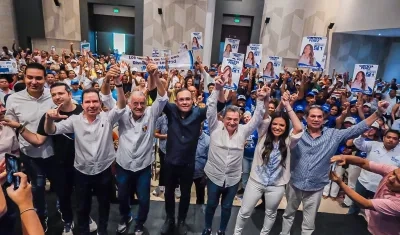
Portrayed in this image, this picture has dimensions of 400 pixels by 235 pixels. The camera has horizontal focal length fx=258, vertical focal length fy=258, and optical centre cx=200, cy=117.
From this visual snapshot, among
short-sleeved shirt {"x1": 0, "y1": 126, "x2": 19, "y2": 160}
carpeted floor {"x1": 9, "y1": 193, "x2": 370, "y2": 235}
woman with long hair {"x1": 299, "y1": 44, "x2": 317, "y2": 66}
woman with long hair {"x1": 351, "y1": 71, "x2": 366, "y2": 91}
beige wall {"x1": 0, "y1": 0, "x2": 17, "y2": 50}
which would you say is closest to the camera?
short-sleeved shirt {"x1": 0, "y1": 126, "x2": 19, "y2": 160}

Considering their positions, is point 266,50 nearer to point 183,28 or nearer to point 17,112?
point 183,28

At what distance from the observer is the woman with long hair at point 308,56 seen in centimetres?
487

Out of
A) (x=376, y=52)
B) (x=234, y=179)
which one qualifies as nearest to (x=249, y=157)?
(x=234, y=179)

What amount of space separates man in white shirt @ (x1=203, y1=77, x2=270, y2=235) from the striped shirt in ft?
1.69

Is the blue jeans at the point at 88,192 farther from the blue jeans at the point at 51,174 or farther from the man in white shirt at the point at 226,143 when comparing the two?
the man in white shirt at the point at 226,143

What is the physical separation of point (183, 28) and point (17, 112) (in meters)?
11.7

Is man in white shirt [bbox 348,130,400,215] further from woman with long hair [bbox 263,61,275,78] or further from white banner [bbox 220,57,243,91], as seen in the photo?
woman with long hair [bbox 263,61,275,78]

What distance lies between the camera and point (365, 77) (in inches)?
179

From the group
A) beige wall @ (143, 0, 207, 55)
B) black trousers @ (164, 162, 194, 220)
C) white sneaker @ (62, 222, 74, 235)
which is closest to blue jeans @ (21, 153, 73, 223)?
white sneaker @ (62, 222, 74, 235)

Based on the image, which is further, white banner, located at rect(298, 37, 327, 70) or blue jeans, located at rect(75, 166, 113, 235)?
white banner, located at rect(298, 37, 327, 70)

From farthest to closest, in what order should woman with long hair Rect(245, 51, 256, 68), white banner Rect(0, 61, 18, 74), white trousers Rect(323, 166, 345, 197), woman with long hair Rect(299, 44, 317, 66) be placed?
woman with long hair Rect(245, 51, 256, 68) < woman with long hair Rect(299, 44, 317, 66) < white banner Rect(0, 61, 18, 74) < white trousers Rect(323, 166, 345, 197)

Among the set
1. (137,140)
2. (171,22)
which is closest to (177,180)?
(137,140)

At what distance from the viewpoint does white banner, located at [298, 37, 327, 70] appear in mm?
4750

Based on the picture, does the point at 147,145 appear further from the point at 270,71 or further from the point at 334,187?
the point at 270,71
